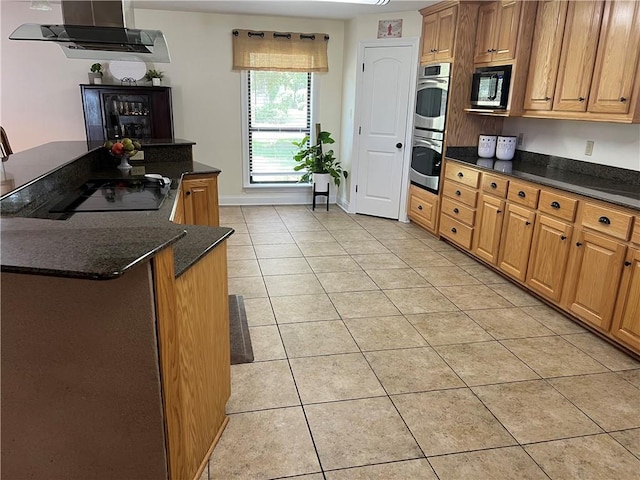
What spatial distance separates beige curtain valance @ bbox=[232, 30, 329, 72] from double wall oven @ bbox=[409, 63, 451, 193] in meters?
1.50

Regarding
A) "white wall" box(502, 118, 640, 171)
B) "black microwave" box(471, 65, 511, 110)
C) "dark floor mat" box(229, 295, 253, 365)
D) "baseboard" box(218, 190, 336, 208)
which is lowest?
"dark floor mat" box(229, 295, 253, 365)

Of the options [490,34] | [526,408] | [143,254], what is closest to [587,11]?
[490,34]

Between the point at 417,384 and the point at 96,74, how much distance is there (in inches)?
197

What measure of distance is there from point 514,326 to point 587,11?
2248mm

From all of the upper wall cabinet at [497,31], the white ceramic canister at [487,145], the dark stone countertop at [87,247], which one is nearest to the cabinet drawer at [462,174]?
the white ceramic canister at [487,145]

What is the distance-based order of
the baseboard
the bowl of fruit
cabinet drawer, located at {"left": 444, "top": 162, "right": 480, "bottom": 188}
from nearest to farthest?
the bowl of fruit → cabinet drawer, located at {"left": 444, "top": 162, "right": 480, "bottom": 188} → the baseboard

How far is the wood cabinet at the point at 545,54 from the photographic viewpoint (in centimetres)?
353

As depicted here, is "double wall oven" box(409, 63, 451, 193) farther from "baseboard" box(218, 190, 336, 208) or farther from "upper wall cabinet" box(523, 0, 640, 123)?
"baseboard" box(218, 190, 336, 208)

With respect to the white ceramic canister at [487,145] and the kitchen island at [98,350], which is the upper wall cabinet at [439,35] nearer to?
the white ceramic canister at [487,145]

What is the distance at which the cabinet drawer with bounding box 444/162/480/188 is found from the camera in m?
4.25

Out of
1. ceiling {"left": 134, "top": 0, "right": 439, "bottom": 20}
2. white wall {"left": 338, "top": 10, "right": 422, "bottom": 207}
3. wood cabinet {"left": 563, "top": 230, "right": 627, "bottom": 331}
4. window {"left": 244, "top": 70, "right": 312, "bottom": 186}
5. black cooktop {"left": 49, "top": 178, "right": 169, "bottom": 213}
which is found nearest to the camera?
black cooktop {"left": 49, "top": 178, "right": 169, "bottom": 213}

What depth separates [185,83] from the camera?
5.84m

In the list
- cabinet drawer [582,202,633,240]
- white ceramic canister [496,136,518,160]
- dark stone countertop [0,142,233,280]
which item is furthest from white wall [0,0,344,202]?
dark stone countertop [0,142,233,280]

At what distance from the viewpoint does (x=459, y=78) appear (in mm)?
4625
